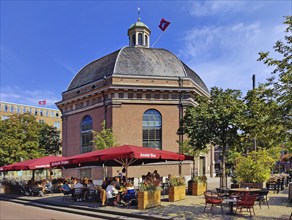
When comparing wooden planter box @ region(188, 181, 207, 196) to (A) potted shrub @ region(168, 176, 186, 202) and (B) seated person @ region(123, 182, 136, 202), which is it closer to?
(A) potted shrub @ region(168, 176, 186, 202)

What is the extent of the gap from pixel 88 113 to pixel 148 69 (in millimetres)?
8133

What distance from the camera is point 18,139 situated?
1516 inches

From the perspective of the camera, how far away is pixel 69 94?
37.0m

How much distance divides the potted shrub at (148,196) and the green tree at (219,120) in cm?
551

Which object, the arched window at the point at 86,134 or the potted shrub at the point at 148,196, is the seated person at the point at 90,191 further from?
the arched window at the point at 86,134

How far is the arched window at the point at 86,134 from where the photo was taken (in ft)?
111

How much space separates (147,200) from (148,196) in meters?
0.18

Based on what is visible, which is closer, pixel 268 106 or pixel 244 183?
pixel 268 106

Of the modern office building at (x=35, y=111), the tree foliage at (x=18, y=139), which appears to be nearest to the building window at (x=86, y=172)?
the tree foliage at (x=18, y=139)

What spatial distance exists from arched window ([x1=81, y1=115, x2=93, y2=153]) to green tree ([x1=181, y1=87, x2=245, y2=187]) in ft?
54.5

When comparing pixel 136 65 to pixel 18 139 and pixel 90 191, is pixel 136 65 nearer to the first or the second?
pixel 18 139

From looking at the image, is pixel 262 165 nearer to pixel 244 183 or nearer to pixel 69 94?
pixel 244 183

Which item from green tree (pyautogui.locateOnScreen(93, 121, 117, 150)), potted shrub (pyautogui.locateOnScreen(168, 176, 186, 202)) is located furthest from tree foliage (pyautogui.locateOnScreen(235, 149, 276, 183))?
green tree (pyautogui.locateOnScreen(93, 121, 117, 150))

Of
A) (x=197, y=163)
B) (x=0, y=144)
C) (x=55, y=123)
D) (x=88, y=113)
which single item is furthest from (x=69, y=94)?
(x=55, y=123)
